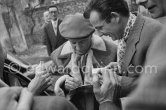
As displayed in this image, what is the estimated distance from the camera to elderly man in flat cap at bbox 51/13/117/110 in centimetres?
265

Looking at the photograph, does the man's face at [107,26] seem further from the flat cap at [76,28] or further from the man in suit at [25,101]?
the man in suit at [25,101]

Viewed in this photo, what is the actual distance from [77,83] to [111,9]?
2.56 ft

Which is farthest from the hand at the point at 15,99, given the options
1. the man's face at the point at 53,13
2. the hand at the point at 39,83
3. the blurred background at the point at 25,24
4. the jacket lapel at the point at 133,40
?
the blurred background at the point at 25,24

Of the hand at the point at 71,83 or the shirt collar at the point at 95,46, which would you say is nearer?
the hand at the point at 71,83

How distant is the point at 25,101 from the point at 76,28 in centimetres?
176

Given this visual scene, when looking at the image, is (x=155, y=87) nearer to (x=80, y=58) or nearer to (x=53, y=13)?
(x=80, y=58)

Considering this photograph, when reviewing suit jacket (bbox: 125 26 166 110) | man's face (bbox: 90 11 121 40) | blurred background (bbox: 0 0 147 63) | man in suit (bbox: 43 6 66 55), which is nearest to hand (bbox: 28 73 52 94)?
man's face (bbox: 90 11 121 40)

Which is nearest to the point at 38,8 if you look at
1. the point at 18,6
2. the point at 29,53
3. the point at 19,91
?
the point at 18,6

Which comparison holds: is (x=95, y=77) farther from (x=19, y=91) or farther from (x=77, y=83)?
(x=19, y=91)

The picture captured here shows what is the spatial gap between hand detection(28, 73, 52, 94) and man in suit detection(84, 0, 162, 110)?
0.64 metres

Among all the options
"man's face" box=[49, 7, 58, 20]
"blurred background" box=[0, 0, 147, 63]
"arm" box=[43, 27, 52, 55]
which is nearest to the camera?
"arm" box=[43, 27, 52, 55]

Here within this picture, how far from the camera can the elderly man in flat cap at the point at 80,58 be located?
8.68 feet

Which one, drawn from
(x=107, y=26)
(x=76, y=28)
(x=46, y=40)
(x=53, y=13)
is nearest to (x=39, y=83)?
(x=76, y=28)

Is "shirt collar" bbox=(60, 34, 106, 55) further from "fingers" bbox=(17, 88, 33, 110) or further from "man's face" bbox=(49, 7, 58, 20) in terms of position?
"man's face" bbox=(49, 7, 58, 20)
